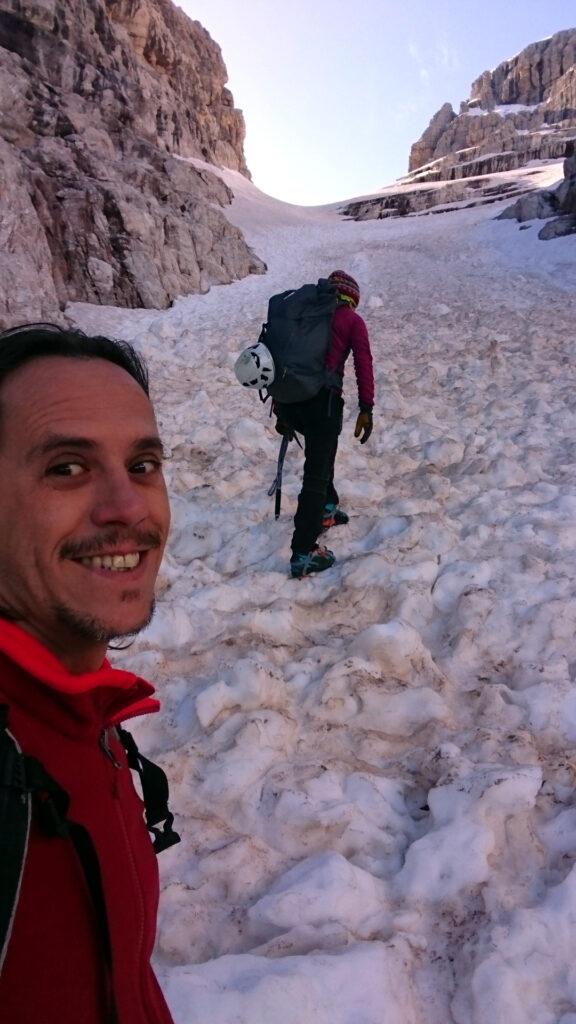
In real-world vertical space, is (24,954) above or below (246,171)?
below

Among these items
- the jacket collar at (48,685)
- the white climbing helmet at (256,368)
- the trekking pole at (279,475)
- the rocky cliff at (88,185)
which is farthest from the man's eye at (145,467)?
the rocky cliff at (88,185)

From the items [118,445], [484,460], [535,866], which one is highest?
[118,445]

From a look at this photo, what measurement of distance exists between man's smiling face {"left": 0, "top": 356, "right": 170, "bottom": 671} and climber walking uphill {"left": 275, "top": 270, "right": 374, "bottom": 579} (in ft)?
9.15

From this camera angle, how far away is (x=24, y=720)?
107cm

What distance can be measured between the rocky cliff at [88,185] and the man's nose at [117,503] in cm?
970

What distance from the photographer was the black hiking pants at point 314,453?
425 cm

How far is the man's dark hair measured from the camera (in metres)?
1.45

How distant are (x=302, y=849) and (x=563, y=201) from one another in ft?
100

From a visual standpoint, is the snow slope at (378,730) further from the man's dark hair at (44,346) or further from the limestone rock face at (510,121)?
the limestone rock face at (510,121)

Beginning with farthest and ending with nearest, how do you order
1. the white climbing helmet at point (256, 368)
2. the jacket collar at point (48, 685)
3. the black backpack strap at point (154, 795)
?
1. the white climbing helmet at point (256, 368)
2. the black backpack strap at point (154, 795)
3. the jacket collar at point (48, 685)

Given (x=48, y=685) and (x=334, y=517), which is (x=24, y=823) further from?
(x=334, y=517)

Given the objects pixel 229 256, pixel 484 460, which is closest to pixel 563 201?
pixel 229 256

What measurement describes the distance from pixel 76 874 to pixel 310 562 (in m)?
3.30

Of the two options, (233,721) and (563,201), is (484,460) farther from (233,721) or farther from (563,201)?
(563,201)
